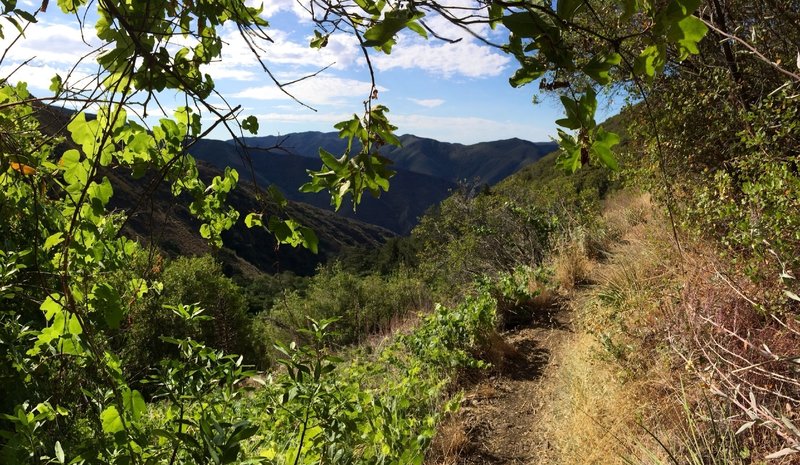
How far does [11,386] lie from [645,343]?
3.76 meters

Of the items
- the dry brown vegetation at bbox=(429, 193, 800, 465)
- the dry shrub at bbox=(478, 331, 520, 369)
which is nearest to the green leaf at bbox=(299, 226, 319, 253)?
the dry brown vegetation at bbox=(429, 193, 800, 465)

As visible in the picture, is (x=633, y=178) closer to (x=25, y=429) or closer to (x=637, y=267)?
(x=637, y=267)

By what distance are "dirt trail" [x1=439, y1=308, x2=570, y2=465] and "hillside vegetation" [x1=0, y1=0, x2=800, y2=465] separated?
0.02 meters

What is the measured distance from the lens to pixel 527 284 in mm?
6027

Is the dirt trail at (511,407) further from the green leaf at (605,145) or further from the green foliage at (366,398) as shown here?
the green leaf at (605,145)

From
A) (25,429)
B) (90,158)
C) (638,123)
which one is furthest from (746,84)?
(25,429)

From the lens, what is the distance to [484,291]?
18.6 ft

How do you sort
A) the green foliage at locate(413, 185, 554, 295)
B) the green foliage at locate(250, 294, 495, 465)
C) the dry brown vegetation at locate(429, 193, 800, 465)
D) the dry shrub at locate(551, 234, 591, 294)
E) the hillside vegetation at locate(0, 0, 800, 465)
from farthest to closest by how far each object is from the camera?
1. the green foliage at locate(413, 185, 554, 295)
2. the dry shrub at locate(551, 234, 591, 294)
3. the dry brown vegetation at locate(429, 193, 800, 465)
4. the green foliage at locate(250, 294, 495, 465)
5. the hillside vegetation at locate(0, 0, 800, 465)

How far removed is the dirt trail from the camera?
3225 mm

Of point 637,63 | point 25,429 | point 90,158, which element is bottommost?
point 25,429

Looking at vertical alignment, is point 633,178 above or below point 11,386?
above

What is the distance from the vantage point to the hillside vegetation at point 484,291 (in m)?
0.95

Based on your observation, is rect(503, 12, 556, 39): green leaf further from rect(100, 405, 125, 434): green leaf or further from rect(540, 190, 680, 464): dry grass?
rect(540, 190, 680, 464): dry grass

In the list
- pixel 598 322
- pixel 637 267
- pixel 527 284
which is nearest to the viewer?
pixel 598 322
